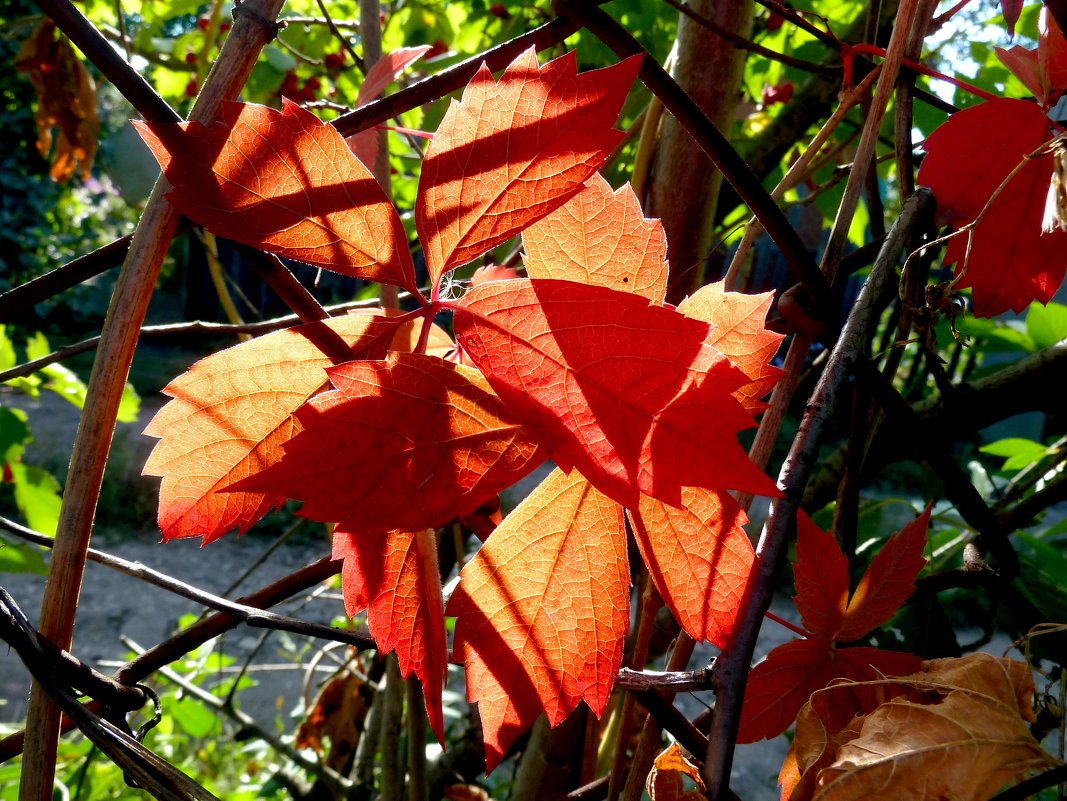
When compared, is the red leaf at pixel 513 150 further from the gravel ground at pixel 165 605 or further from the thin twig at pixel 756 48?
the gravel ground at pixel 165 605

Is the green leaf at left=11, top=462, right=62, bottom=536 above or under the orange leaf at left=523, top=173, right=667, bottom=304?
under

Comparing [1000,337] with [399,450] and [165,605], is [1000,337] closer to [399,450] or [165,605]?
[399,450]

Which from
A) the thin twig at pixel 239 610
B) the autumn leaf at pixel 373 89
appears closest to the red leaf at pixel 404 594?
the thin twig at pixel 239 610

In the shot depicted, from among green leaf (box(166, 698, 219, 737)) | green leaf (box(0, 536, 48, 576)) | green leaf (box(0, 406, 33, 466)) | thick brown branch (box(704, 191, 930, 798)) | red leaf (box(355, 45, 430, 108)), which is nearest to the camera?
thick brown branch (box(704, 191, 930, 798))

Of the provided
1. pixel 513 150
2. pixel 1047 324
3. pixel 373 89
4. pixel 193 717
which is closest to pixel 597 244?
pixel 513 150

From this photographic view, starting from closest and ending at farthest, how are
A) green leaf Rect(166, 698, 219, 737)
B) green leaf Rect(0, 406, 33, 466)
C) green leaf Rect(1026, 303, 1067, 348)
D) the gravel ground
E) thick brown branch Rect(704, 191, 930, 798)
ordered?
thick brown branch Rect(704, 191, 930, 798) < green leaf Rect(1026, 303, 1067, 348) < green leaf Rect(0, 406, 33, 466) < green leaf Rect(166, 698, 219, 737) < the gravel ground

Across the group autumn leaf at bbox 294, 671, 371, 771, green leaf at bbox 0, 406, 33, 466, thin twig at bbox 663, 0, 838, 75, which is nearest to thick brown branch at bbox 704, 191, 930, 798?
thin twig at bbox 663, 0, 838, 75

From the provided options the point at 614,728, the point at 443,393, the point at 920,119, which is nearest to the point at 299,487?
the point at 443,393

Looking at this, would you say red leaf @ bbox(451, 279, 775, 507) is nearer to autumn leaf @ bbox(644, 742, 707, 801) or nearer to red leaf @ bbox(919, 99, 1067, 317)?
autumn leaf @ bbox(644, 742, 707, 801)
